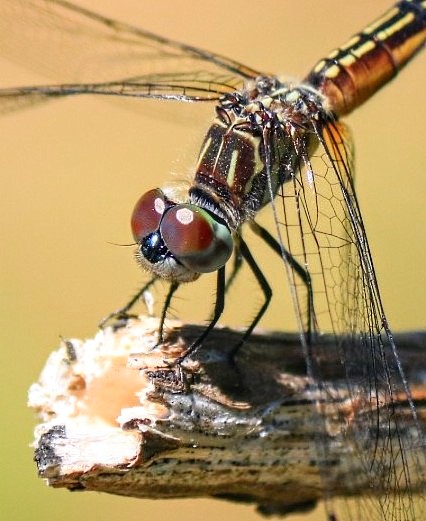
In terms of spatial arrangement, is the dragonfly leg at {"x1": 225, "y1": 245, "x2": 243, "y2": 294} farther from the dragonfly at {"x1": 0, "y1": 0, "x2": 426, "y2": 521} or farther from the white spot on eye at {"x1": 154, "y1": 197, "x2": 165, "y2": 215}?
the white spot on eye at {"x1": 154, "y1": 197, "x2": 165, "y2": 215}

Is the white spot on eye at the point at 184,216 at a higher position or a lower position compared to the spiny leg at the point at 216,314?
higher

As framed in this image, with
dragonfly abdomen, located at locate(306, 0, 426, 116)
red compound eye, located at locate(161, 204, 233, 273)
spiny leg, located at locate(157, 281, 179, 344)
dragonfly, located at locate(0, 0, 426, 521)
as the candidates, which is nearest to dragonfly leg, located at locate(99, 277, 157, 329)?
dragonfly, located at locate(0, 0, 426, 521)

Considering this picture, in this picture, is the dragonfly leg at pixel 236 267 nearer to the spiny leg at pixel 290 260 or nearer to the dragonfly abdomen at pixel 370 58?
the spiny leg at pixel 290 260

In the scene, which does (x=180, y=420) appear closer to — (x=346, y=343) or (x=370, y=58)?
(x=346, y=343)

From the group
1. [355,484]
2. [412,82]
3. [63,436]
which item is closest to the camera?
[63,436]

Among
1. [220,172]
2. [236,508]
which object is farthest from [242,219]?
[236,508]

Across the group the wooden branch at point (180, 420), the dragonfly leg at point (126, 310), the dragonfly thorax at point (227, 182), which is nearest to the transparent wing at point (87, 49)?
the dragonfly thorax at point (227, 182)

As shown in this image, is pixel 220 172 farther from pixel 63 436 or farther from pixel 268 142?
pixel 63 436
